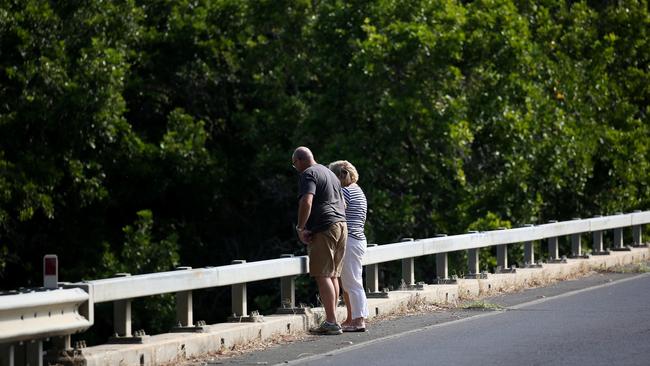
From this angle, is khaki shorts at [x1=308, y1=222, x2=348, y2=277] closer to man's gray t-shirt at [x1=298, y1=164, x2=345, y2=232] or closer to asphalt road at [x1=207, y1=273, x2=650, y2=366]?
man's gray t-shirt at [x1=298, y1=164, x2=345, y2=232]

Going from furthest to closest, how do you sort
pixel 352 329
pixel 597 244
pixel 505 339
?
pixel 597 244 → pixel 352 329 → pixel 505 339

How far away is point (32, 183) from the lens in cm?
2595

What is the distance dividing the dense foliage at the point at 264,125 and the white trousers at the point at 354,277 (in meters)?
13.3

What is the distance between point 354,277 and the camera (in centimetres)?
1334

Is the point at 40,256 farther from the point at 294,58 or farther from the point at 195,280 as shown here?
the point at 195,280

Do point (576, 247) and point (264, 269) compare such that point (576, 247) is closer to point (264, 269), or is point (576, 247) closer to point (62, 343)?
point (264, 269)

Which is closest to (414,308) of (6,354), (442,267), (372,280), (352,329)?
(372,280)

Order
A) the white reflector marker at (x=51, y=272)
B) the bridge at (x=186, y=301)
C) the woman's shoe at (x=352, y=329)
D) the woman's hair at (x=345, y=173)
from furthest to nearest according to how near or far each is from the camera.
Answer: the woman's hair at (x=345, y=173), the woman's shoe at (x=352, y=329), the white reflector marker at (x=51, y=272), the bridge at (x=186, y=301)

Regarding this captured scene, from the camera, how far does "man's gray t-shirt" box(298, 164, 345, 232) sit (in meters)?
12.8

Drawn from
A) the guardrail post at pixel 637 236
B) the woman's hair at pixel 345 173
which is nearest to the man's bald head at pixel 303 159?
the woman's hair at pixel 345 173

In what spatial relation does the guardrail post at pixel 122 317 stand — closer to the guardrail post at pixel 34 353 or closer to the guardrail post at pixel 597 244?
the guardrail post at pixel 34 353

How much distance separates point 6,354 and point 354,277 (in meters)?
4.65

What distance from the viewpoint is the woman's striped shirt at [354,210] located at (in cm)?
1358

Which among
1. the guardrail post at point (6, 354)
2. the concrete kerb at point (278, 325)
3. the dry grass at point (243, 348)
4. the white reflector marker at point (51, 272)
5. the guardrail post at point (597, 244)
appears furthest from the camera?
the guardrail post at point (597, 244)
